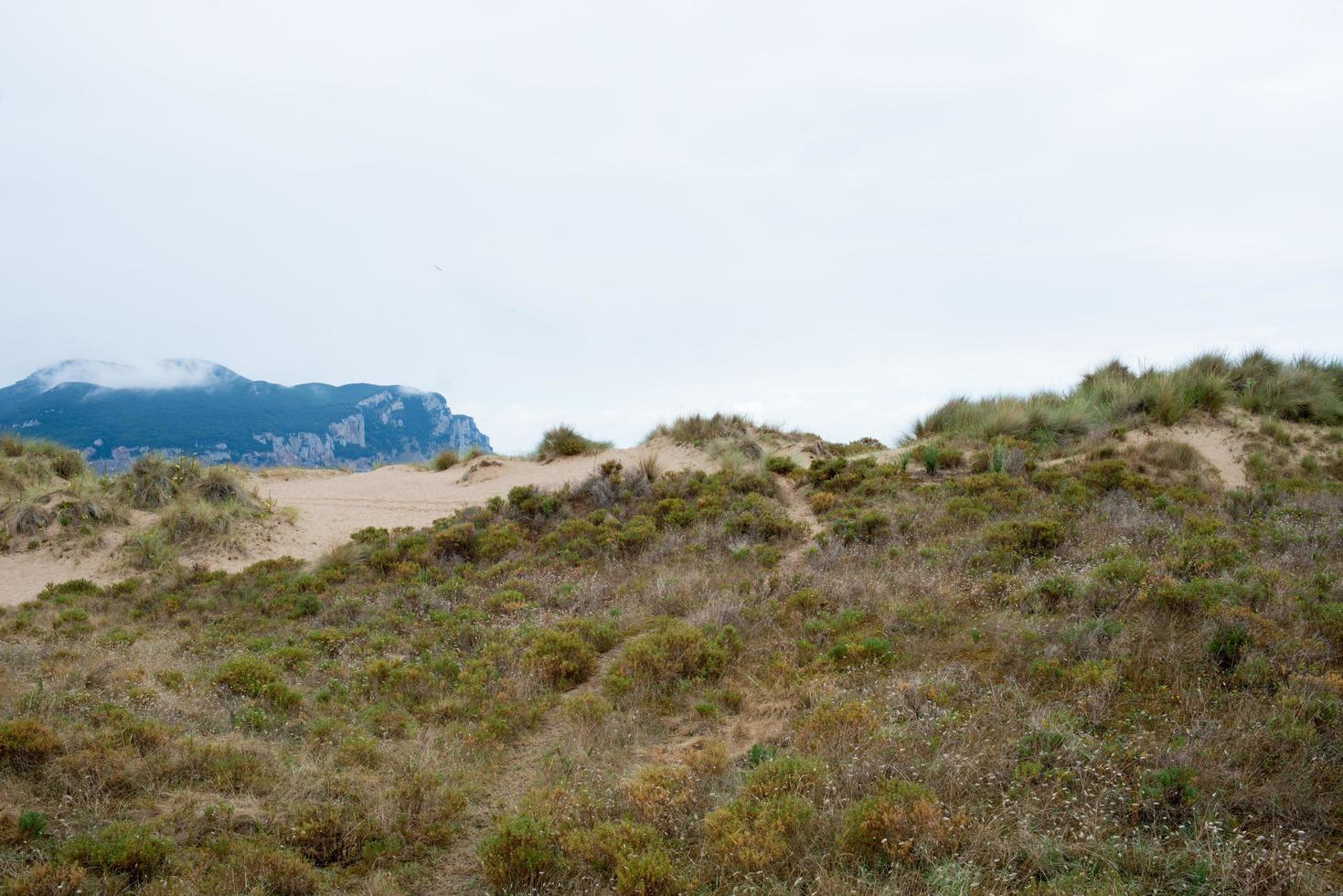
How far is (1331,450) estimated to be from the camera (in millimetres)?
13617

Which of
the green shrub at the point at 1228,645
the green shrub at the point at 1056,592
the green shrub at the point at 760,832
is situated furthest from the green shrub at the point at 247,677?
the green shrub at the point at 1228,645

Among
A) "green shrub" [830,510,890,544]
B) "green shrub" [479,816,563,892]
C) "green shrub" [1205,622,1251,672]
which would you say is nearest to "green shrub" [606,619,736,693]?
"green shrub" [479,816,563,892]

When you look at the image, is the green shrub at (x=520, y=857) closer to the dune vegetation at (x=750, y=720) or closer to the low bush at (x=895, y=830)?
the dune vegetation at (x=750, y=720)

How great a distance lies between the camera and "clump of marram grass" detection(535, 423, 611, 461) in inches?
789

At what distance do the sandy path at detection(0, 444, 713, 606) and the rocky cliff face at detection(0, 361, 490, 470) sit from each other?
26.2 meters

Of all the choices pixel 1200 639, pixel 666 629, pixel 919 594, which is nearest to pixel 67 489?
pixel 666 629

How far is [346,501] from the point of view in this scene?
1834 cm

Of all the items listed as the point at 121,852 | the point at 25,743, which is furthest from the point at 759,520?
the point at 25,743

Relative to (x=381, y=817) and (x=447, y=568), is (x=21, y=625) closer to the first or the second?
(x=447, y=568)

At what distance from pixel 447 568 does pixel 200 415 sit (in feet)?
221

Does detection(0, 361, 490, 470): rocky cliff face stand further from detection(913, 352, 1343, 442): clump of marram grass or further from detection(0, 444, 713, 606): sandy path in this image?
detection(913, 352, 1343, 442): clump of marram grass

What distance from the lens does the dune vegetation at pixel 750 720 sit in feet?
11.9

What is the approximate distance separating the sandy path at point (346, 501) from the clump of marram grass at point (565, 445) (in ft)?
1.26

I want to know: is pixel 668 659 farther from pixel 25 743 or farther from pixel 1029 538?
pixel 1029 538
